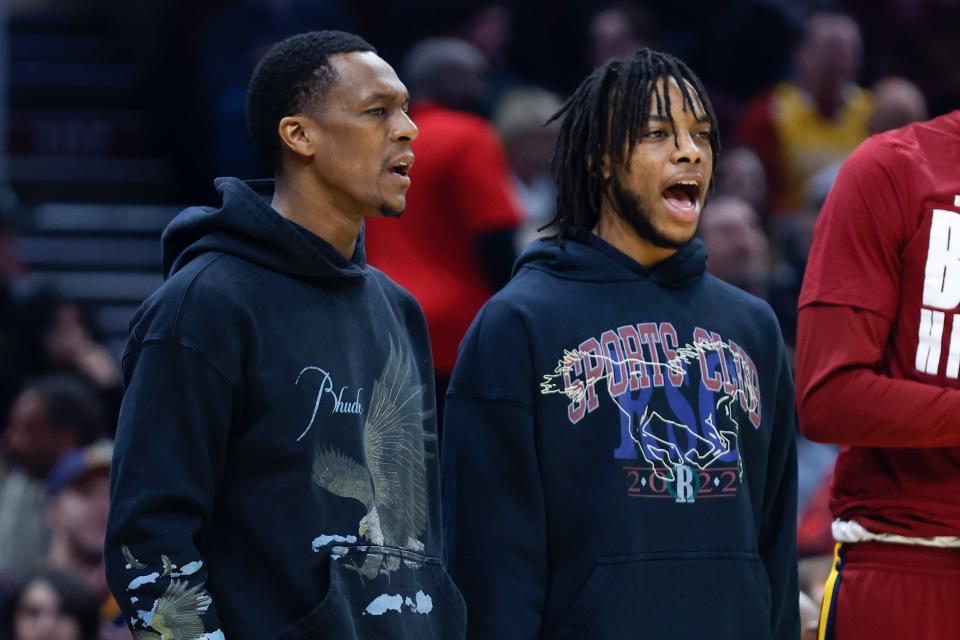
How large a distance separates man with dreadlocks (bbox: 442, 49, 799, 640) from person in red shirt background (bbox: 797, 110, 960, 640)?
Answer: 17 cm

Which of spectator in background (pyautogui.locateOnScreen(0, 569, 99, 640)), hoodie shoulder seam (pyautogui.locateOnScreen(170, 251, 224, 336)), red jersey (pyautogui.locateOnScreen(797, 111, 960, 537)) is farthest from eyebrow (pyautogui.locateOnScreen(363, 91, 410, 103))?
spectator in background (pyautogui.locateOnScreen(0, 569, 99, 640))

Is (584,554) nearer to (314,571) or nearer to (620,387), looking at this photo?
(620,387)

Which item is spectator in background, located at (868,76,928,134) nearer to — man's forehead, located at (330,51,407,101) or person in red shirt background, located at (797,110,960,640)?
person in red shirt background, located at (797,110,960,640)

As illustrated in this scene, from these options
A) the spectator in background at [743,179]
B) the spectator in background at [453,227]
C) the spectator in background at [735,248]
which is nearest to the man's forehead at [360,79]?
the spectator in background at [453,227]

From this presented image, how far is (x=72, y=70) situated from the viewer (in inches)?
465

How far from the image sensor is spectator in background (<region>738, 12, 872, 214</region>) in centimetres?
957

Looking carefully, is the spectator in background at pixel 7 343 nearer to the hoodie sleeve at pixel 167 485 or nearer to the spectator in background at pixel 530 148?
the spectator in background at pixel 530 148

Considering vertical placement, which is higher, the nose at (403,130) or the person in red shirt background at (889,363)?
the nose at (403,130)

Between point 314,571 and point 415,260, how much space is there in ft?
11.2

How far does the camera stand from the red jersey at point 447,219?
655cm

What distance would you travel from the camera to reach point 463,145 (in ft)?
21.6

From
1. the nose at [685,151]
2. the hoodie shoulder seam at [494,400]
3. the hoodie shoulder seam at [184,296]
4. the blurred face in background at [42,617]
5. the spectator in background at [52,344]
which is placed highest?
the nose at [685,151]

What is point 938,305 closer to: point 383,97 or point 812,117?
point 383,97

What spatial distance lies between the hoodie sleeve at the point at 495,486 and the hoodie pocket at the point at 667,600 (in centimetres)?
11
